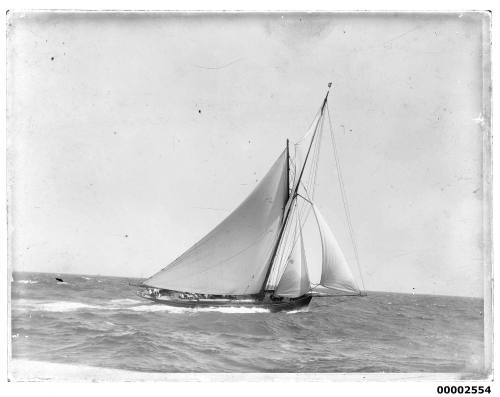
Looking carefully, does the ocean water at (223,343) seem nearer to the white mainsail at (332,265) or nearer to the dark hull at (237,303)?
the white mainsail at (332,265)

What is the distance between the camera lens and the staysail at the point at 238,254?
20.9 metres

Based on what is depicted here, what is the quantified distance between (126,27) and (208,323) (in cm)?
999

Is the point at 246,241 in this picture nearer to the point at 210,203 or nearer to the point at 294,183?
the point at 294,183

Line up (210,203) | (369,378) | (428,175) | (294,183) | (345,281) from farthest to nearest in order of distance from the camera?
(294,183) → (345,281) → (210,203) → (428,175) → (369,378)

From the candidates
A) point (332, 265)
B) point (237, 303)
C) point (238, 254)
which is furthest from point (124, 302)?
point (332, 265)

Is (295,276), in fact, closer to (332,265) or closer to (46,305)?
(332,265)

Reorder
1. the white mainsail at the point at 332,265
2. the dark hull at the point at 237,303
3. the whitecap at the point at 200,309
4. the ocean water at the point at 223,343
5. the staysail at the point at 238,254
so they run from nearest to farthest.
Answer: the ocean water at the point at 223,343 → the white mainsail at the point at 332,265 → the staysail at the point at 238,254 → the whitecap at the point at 200,309 → the dark hull at the point at 237,303

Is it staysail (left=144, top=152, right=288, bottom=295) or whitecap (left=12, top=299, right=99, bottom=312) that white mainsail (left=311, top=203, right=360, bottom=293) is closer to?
staysail (left=144, top=152, right=288, bottom=295)

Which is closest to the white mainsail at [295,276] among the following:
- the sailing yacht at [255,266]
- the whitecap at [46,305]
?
the sailing yacht at [255,266]

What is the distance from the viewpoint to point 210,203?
1783 centimetres

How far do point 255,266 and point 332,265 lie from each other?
4.15m

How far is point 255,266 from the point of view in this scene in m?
23.7

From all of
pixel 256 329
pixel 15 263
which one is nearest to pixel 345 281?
pixel 256 329

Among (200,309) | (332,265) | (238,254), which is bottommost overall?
(200,309)
